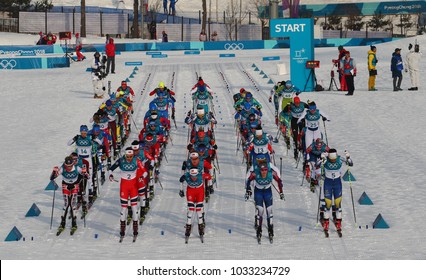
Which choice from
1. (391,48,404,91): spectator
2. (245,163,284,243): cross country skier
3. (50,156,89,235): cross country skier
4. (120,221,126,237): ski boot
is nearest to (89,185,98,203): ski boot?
(50,156,89,235): cross country skier

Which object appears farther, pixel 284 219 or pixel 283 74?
pixel 283 74

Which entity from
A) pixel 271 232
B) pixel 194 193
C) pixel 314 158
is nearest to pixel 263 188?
pixel 271 232

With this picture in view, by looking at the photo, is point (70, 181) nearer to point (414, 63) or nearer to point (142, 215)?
point (142, 215)

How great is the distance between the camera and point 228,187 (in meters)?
22.0

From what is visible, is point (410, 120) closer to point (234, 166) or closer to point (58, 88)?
point (234, 166)

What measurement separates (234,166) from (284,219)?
18.7ft

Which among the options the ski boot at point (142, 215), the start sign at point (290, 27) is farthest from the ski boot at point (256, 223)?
the start sign at point (290, 27)

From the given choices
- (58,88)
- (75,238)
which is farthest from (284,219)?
(58,88)

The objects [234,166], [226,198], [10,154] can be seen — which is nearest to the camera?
[226,198]

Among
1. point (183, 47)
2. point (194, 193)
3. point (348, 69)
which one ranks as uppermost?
point (183, 47)

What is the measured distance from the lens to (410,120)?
31.4 meters

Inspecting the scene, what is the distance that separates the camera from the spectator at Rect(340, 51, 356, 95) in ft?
116

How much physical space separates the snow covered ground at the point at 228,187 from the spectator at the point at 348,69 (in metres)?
0.54

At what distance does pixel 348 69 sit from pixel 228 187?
594 inches
